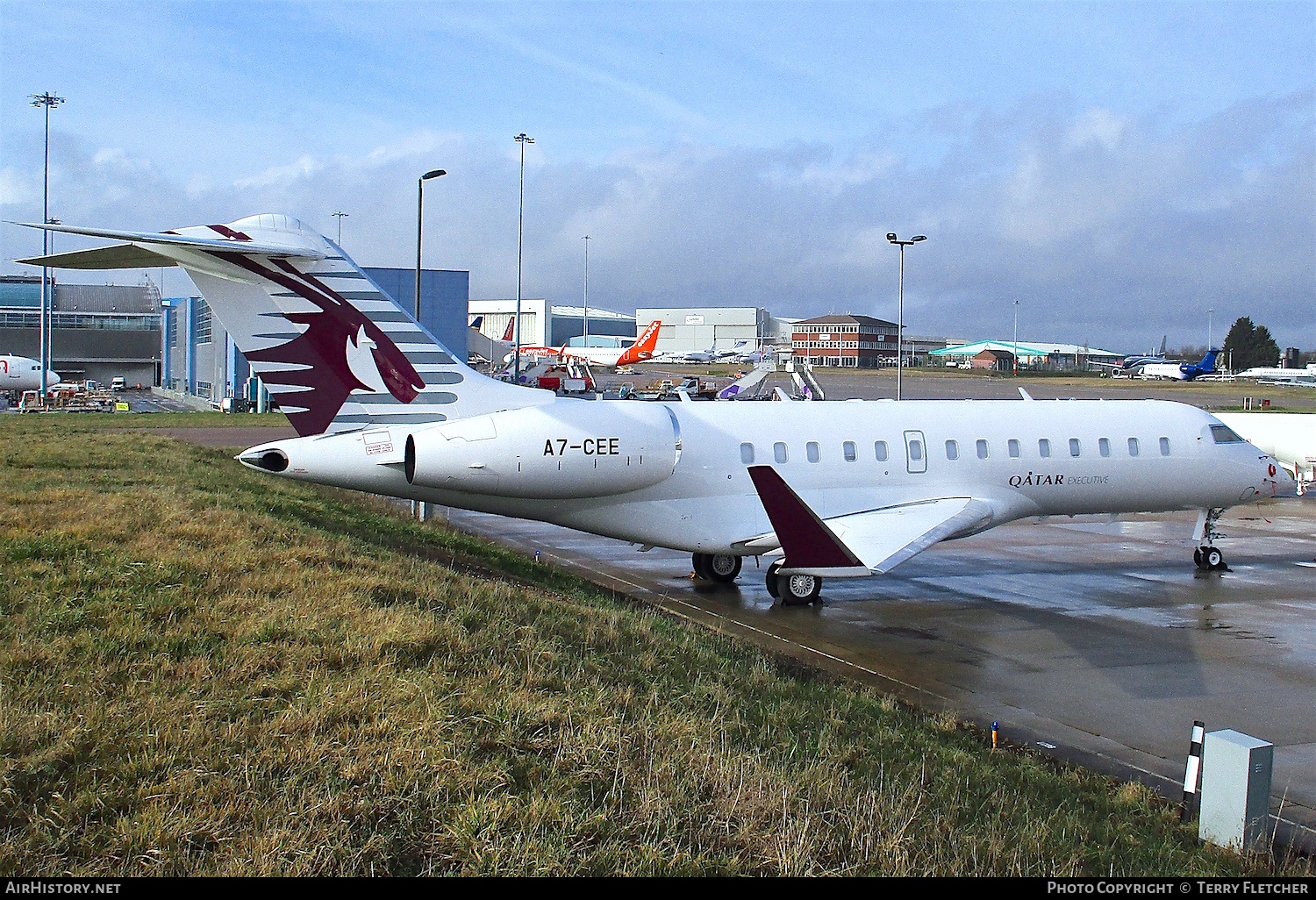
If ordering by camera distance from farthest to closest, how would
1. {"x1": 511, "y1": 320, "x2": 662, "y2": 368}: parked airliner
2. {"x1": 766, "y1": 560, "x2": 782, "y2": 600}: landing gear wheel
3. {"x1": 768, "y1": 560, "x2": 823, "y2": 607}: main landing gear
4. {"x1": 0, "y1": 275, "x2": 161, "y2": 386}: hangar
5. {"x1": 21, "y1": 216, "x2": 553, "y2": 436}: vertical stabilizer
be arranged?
{"x1": 511, "y1": 320, "x2": 662, "y2": 368}: parked airliner < {"x1": 0, "y1": 275, "x2": 161, "y2": 386}: hangar < {"x1": 766, "y1": 560, "x2": 782, "y2": 600}: landing gear wheel < {"x1": 768, "y1": 560, "x2": 823, "y2": 607}: main landing gear < {"x1": 21, "y1": 216, "x2": 553, "y2": 436}: vertical stabilizer

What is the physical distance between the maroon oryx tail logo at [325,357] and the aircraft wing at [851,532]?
514 centimetres

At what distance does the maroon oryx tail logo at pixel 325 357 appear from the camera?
1387 centimetres

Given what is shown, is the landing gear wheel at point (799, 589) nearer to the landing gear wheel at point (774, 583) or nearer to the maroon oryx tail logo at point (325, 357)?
the landing gear wheel at point (774, 583)

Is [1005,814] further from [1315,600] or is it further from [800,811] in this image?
[1315,600]

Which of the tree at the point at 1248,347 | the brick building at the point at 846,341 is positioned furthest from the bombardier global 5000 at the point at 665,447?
the tree at the point at 1248,347

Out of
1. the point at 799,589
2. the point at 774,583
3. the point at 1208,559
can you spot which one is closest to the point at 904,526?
the point at 799,589

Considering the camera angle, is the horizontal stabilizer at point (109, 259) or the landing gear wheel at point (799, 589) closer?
the horizontal stabilizer at point (109, 259)

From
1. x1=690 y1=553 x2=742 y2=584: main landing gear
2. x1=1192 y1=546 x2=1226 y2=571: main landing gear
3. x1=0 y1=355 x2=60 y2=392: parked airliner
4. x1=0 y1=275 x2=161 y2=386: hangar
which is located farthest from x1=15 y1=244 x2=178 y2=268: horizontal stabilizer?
x1=0 y1=275 x2=161 y2=386: hangar

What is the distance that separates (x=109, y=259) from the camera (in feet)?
40.3

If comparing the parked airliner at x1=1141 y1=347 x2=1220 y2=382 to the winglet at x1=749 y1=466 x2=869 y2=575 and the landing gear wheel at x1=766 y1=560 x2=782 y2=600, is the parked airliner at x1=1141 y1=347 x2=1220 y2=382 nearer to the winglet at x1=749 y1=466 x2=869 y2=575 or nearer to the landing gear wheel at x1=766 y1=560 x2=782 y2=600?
the landing gear wheel at x1=766 y1=560 x2=782 y2=600

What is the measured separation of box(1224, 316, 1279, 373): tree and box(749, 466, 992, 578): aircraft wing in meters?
132

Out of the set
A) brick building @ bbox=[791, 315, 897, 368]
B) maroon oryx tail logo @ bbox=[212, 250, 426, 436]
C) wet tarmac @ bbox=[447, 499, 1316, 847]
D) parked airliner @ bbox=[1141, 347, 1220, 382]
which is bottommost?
wet tarmac @ bbox=[447, 499, 1316, 847]

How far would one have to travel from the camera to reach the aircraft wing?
12.3m

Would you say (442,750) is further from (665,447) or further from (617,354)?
(617,354)
